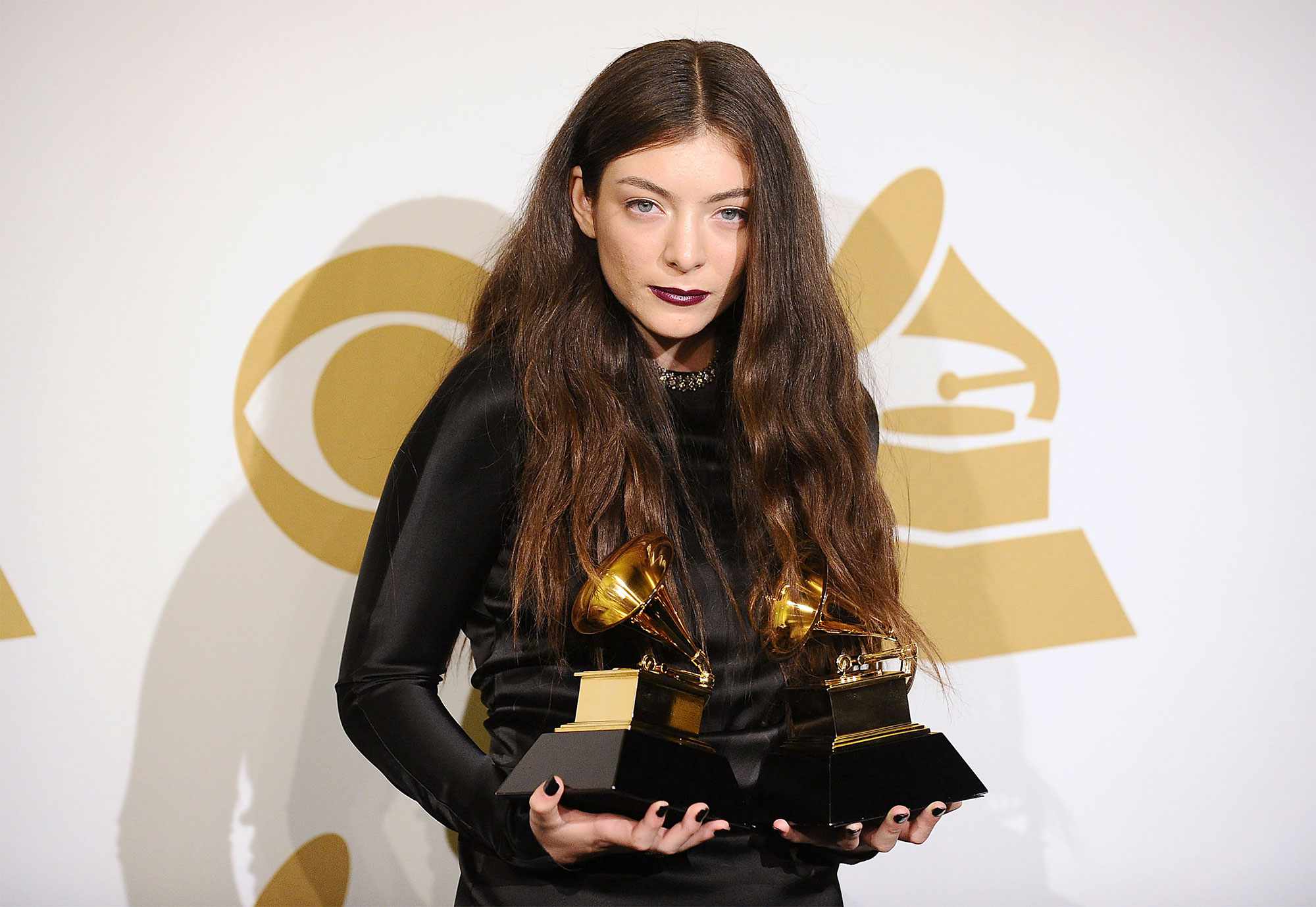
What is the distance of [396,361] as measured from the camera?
6.96 ft

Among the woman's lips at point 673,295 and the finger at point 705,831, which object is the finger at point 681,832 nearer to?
the finger at point 705,831

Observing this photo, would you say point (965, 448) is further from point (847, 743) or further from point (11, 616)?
point (11, 616)

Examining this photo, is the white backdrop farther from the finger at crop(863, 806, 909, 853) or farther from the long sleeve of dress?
the finger at crop(863, 806, 909, 853)

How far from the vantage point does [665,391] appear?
1570 millimetres

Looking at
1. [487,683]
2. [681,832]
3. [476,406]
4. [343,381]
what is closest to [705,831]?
[681,832]

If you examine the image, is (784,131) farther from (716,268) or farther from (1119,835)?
(1119,835)

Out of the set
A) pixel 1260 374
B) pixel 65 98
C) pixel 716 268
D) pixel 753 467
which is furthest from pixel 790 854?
pixel 65 98

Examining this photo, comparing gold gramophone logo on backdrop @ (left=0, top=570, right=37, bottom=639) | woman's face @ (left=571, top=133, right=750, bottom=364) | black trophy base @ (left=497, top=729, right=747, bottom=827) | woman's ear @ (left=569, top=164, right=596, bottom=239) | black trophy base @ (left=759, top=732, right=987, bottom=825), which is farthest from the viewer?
gold gramophone logo on backdrop @ (left=0, top=570, right=37, bottom=639)

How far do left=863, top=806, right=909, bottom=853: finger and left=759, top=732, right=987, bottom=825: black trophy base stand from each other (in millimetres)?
13

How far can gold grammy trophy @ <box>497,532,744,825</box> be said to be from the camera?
3.93 ft

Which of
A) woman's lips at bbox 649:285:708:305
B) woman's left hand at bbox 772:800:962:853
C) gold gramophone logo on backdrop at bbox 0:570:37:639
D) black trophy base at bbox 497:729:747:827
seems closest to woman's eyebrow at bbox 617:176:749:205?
woman's lips at bbox 649:285:708:305

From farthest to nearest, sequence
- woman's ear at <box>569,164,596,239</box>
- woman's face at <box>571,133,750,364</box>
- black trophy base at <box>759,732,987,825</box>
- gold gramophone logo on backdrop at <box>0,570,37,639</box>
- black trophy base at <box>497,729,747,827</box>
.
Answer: gold gramophone logo on backdrop at <box>0,570,37,639</box>, woman's ear at <box>569,164,596,239</box>, woman's face at <box>571,133,750,364</box>, black trophy base at <box>759,732,987,825</box>, black trophy base at <box>497,729,747,827</box>

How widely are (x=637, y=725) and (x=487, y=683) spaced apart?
1.05 feet

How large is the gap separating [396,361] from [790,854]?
1125mm
